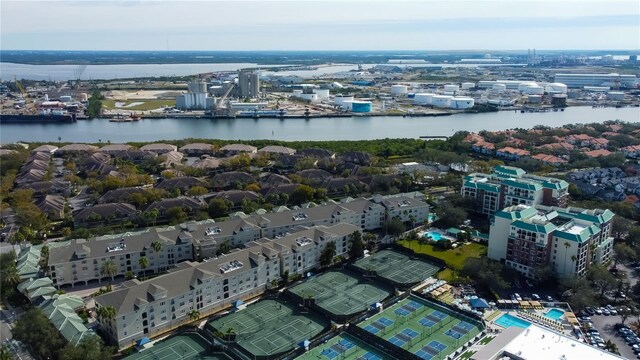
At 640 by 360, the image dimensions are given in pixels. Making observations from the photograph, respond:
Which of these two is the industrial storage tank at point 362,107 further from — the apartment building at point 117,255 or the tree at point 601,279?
the tree at point 601,279

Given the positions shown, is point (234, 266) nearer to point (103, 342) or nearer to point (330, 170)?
point (103, 342)

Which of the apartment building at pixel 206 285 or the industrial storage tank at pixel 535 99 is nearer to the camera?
the apartment building at pixel 206 285

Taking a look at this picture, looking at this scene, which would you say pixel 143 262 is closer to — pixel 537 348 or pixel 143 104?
pixel 537 348

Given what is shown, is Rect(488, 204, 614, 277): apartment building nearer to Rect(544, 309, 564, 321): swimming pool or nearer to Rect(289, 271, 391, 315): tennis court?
Rect(544, 309, 564, 321): swimming pool

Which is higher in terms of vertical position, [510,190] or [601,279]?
[510,190]

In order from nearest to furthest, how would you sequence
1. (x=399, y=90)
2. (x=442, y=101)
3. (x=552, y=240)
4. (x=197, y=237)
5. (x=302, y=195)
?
(x=552, y=240), (x=197, y=237), (x=302, y=195), (x=442, y=101), (x=399, y=90)

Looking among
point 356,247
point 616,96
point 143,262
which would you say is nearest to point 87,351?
point 143,262

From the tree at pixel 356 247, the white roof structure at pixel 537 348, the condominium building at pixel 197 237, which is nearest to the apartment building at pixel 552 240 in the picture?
the condominium building at pixel 197 237
